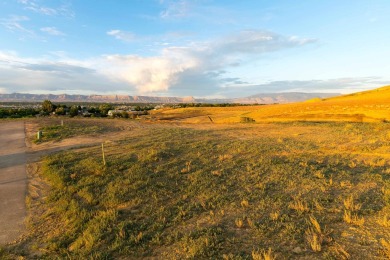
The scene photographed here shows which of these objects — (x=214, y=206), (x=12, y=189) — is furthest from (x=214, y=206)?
(x=12, y=189)

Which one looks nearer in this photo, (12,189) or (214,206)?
(214,206)

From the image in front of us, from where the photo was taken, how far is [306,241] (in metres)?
5.84

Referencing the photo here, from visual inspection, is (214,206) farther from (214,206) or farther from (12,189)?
(12,189)

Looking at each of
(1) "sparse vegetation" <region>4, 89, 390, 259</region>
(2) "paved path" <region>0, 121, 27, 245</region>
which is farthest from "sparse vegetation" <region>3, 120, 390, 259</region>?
(2) "paved path" <region>0, 121, 27, 245</region>

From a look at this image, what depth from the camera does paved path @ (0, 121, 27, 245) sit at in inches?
290

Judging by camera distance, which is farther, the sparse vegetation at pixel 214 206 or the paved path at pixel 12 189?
the paved path at pixel 12 189

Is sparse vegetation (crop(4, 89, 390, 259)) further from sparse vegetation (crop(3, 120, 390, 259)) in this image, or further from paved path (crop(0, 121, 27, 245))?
paved path (crop(0, 121, 27, 245))

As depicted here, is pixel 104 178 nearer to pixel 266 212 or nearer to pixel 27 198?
pixel 27 198

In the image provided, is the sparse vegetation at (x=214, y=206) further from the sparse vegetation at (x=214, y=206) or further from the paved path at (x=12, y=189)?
the paved path at (x=12, y=189)

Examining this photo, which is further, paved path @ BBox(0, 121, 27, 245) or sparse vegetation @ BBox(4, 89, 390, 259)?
paved path @ BBox(0, 121, 27, 245)

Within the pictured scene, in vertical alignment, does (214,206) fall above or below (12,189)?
above

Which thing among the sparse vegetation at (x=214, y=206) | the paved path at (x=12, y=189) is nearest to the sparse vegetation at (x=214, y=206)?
the sparse vegetation at (x=214, y=206)

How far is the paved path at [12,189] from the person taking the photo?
7355mm

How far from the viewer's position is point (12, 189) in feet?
34.4
